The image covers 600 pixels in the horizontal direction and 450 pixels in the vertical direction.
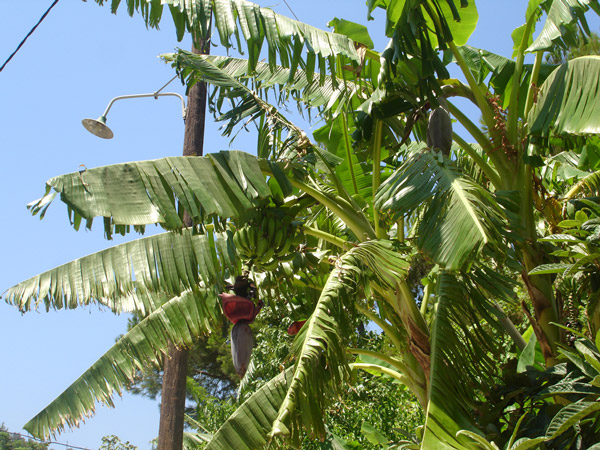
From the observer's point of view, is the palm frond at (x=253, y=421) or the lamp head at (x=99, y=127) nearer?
the palm frond at (x=253, y=421)

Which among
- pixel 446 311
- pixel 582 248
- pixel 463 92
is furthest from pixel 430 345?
pixel 463 92

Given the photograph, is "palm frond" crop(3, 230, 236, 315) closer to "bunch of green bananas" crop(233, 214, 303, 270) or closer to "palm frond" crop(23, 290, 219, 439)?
"bunch of green bananas" crop(233, 214, 303, 270)

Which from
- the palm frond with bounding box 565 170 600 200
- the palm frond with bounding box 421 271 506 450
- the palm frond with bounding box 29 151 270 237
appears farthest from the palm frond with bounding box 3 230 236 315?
the palm frond with bounding box 565 170 600 200

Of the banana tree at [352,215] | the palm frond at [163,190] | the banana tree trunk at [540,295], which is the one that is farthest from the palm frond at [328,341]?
the banana tree trunk at [540,295]

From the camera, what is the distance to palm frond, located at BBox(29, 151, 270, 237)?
268 centimetres

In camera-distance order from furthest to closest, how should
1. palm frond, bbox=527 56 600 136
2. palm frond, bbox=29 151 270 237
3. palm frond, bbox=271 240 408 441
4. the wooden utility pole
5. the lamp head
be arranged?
the lamp head, the wooden utility pole, palm frond, bbox=527 56 600 136, palm frond, bbox=29 151 270 237, palm frond, bbox=271 240 408 441

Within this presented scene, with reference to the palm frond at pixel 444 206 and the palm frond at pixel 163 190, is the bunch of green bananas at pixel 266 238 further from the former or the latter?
the palm frond at pixel 444 206

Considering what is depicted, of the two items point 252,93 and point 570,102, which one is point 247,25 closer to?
point 252,93

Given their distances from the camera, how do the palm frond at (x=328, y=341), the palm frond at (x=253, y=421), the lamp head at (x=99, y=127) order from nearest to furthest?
the palm frond at (x=328, y=341)
the palm frond at (x=253, y=421)
the lamp head at (x=99, y=127)

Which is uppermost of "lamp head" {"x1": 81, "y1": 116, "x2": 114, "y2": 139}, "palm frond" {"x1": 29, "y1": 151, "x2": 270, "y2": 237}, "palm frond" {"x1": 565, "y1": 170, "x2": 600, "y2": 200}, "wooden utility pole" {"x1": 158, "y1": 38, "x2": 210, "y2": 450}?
"lamp head" {"x1": 81, "y1": 116, "x2": 114, "y2": 139}

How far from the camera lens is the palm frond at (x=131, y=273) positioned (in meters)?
3.46

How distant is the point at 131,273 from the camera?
3518 millimetres

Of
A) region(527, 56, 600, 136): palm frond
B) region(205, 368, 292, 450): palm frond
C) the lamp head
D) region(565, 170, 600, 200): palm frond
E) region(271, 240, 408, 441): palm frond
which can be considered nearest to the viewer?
region(271, 240, 408, 441): palm frond

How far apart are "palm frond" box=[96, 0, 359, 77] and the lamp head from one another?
7.39 feet
